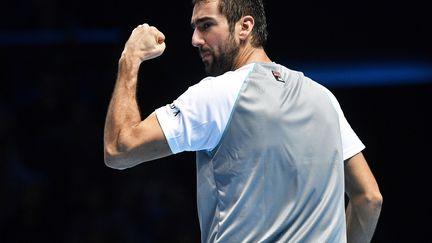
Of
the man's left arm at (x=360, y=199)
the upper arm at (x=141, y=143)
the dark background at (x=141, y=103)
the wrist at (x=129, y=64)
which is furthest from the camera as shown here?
the dark background at (x=141, y=103)

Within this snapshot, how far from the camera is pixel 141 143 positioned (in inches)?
111

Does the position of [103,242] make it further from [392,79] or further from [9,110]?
[392,79]

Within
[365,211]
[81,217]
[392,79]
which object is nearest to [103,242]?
[81,217]

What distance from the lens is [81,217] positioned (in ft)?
21.6

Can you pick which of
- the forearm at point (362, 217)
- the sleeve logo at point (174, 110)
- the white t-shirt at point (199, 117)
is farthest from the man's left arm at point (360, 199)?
the sleeve logo at point (174, 110)

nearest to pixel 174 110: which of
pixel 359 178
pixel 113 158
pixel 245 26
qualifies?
pixel 113 158

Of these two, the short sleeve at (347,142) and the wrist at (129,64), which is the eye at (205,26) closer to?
the wrist at (129,64)

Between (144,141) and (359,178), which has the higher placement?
(144,141)

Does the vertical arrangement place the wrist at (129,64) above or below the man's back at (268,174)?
above

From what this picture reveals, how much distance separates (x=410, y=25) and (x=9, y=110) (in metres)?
3.53

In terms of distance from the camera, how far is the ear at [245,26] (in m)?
3.17

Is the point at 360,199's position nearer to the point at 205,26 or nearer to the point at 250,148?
the point at 250,148

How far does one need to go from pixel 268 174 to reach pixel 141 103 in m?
4.23

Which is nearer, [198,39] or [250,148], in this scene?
[250,148]
